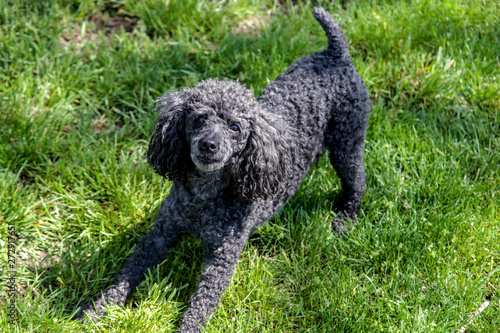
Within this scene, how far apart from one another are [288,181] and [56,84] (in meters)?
2.25

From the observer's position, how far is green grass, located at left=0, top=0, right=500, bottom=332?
118 inches

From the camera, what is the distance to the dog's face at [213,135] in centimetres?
250

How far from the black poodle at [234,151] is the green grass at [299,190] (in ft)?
0.65

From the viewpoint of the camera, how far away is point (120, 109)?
420 centimetres

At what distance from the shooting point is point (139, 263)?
10.0ft

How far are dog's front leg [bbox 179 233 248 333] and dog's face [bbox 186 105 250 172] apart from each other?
1.83 feet

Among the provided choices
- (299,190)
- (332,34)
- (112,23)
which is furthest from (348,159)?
(112,23)

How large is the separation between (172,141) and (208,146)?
374mm

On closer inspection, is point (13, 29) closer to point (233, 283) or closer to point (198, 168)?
point (198, 168)

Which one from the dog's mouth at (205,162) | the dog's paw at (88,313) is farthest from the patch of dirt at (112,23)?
the dog's paw at (88,313)

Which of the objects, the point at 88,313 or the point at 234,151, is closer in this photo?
the point at 234,151

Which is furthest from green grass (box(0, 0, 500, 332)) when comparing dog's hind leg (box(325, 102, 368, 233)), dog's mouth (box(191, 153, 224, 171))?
dog's mouth (box(191, 153, 224, 171))

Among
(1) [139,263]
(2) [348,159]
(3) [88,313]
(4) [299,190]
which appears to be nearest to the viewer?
(3) [88,313]

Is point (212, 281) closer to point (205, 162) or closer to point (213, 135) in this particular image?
point (205, 162)
